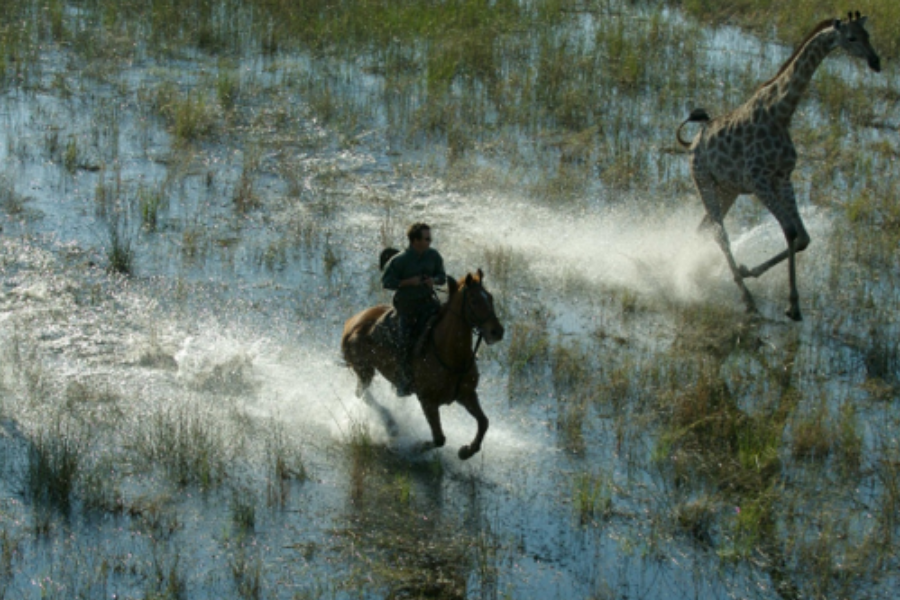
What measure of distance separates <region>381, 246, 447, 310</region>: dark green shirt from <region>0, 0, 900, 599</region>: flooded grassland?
97 centimetres

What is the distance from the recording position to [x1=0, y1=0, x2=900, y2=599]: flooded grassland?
709 cm

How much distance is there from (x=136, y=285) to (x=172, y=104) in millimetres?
4678

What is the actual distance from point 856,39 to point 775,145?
1.15 meters

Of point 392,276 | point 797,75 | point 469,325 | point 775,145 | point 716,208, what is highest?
point 797,75

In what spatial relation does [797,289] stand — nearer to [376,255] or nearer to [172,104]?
[376,255]

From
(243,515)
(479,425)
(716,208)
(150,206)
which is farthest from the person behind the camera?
(150,206)

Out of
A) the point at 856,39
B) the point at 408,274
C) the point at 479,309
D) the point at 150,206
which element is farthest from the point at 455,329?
the point at 150,206

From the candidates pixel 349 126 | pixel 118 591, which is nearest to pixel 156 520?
pixel 118 591

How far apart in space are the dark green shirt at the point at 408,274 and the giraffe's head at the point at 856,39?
5.00 meters

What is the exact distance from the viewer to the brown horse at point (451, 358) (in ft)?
24.8

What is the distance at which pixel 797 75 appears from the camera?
11.1 meters

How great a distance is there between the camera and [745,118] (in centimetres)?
1150

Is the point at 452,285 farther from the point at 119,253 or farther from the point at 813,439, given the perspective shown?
the point at 119,253

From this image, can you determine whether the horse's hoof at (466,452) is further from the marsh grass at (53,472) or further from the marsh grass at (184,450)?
the marsh grass at (53,472)
